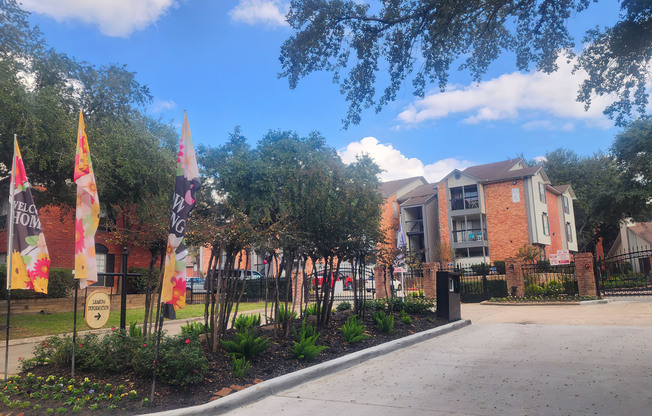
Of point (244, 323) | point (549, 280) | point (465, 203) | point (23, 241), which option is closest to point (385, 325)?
point (244, 323)

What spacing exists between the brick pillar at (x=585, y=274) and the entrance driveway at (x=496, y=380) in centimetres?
917

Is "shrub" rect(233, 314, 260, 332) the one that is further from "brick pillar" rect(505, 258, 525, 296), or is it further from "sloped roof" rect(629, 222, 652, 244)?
"sloped roof" rect(629, 222, 652, 244)

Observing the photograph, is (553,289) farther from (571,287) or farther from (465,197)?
(465,197)

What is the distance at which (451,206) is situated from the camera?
41250mm

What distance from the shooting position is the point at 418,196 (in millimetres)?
46812

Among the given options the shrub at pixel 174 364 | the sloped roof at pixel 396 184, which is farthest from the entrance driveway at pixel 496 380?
the sloped roof at pixel 396 184

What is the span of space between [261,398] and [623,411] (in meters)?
4.07

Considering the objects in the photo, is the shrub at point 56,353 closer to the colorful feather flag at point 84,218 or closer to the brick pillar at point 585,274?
the colorful feather flag at point 84,218

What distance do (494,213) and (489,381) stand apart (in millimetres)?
34719

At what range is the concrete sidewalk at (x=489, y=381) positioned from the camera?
5172 millimetres

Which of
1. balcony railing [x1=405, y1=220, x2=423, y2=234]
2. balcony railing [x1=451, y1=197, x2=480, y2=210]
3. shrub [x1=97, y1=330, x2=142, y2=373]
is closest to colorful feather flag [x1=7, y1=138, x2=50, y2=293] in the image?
shrub [x1=97, y1=330, x2=142, y2=373]

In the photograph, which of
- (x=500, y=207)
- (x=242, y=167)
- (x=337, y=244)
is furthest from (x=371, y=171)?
(x=500, y=207)

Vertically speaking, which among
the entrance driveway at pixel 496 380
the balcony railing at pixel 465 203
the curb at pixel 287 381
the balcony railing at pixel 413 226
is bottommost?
the entrance driveway at pixel 496 380

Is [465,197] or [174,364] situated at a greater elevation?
[465,197]
